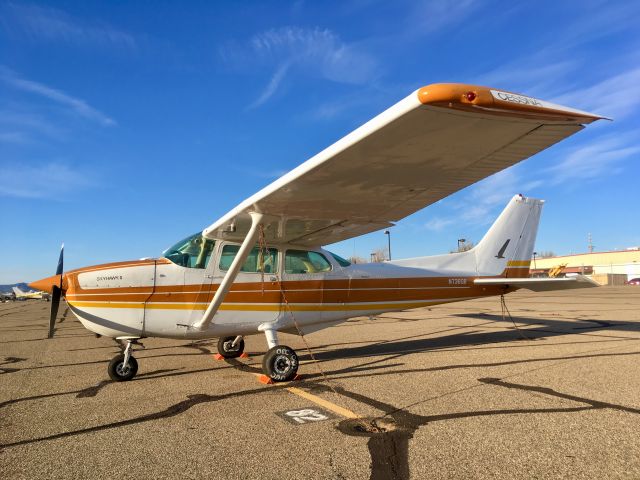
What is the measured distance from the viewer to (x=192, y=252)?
7355mm

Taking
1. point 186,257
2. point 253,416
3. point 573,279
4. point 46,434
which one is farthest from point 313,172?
point 573,279

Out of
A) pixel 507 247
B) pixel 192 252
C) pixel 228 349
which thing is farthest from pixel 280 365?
pixel 507 247

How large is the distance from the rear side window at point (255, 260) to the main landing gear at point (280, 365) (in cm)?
141

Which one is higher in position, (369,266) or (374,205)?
(374,205)

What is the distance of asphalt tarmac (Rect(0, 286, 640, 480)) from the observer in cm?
339

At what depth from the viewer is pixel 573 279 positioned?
8.48 meters

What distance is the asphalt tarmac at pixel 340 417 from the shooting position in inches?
133

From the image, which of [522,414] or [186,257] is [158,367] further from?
[522,414]

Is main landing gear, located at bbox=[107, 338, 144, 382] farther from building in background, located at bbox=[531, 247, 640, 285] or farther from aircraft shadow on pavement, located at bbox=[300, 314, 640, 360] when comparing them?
building in background, located at bbox=[531, 247, 640, 285]

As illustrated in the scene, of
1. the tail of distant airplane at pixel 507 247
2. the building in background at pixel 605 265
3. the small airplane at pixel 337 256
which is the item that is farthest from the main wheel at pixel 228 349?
the building in background at pixel 605 265

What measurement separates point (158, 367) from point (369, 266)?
4369mm

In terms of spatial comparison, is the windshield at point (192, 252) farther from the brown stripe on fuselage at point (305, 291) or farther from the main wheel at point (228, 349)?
the main wheel at point (228, 349)

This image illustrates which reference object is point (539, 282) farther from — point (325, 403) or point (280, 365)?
point (325, 403)

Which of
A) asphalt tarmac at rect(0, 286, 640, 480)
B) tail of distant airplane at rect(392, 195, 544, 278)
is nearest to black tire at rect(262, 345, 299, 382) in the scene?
asphalt tarmac at rect(0, 286, 640, 480)
